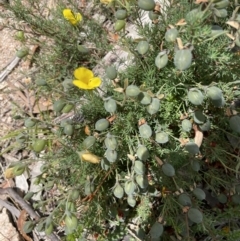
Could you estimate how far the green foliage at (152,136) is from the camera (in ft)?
6.41

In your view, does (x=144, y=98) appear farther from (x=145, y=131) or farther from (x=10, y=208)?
(x=10, y=208)

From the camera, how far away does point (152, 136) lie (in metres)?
2.21

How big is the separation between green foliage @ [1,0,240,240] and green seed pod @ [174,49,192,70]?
0.05 metres

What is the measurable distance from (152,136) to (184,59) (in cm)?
66

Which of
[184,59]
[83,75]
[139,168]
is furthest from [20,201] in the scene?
[184,59]

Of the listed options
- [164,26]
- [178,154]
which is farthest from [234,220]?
[164,26]

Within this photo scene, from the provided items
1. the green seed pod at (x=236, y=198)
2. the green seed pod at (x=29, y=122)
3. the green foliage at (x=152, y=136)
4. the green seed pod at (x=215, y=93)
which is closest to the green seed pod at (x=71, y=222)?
the green foliage at (x=152, y=136)

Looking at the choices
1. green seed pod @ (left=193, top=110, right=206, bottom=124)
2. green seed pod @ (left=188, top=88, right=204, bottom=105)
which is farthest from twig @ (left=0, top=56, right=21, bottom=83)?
green seed pod @ (left=188, top=88, right=204, bottom=105)

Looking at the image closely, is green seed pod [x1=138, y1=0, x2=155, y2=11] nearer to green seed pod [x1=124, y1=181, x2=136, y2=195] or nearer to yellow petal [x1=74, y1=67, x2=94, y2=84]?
yellow petal [x1=74, y1=67, x2=94, y2=84]

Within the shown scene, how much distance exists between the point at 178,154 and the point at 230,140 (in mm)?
429

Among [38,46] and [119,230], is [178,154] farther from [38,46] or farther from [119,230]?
[38,46]

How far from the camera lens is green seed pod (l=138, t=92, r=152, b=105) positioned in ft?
6.09

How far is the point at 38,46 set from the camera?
10.4ft

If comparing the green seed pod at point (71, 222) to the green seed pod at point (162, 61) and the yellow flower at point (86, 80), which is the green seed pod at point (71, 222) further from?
the green seed pod at point (162, 61)
